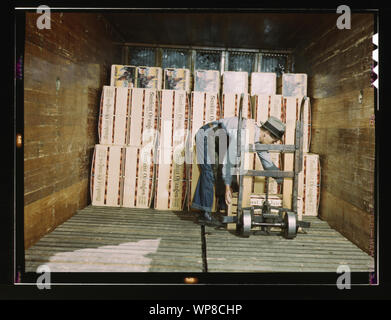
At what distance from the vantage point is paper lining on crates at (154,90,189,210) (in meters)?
6.13

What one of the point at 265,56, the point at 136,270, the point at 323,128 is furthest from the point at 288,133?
the point at 136,270

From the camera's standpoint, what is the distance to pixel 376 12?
3387 mm

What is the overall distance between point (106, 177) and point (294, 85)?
175 inches

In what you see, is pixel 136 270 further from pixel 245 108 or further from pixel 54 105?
pixel 245 108

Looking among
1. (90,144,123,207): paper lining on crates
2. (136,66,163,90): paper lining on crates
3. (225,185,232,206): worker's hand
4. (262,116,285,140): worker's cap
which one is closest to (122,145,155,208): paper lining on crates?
(90,144,123,207): paper lining on crates

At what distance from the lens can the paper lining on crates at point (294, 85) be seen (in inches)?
257

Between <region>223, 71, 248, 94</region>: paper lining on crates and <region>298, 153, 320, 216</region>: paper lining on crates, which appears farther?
<region>223, 71, 248, 94</region>: paper lining on crates

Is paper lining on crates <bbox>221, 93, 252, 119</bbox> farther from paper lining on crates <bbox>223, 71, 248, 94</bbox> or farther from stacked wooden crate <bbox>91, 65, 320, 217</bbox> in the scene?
paper lining on crates <bbox>223, 71, 248, 94</bbox>

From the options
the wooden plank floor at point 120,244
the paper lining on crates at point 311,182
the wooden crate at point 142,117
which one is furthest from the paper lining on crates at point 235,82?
the wooden plank floor at point 120,244

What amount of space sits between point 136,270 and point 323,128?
177 inches

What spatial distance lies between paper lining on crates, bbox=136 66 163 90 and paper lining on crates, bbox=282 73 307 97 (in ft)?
9.03

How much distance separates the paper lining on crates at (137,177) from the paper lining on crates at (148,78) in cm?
150

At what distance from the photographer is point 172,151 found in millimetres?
6215

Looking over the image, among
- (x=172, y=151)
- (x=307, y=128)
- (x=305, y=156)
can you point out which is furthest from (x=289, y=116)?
(x=172, y=151)
